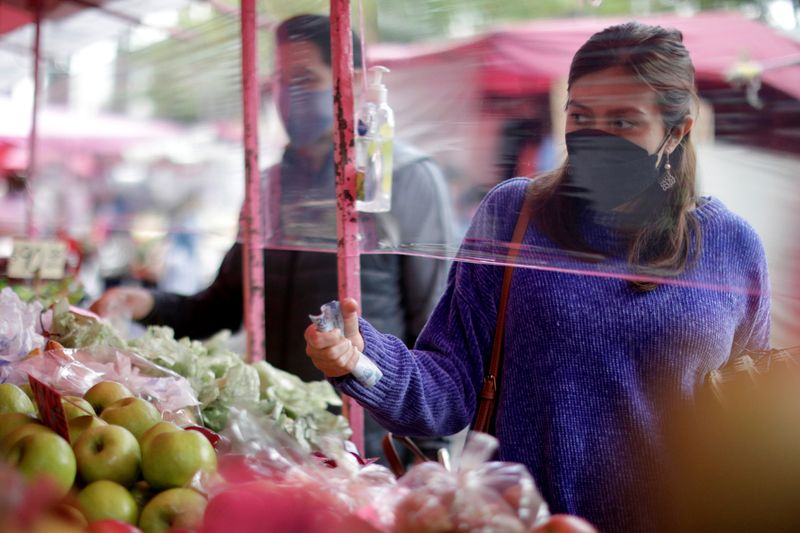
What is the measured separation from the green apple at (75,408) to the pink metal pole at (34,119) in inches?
130

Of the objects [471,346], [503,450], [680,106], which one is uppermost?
[680,106]

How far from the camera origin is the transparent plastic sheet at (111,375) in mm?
1602

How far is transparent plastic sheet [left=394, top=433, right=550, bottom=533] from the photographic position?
1001mm

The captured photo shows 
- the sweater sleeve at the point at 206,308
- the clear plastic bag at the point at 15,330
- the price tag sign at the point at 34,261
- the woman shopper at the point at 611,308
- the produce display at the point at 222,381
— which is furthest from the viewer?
the price tag sign at the point at 34,261

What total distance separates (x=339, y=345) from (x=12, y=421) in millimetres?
555

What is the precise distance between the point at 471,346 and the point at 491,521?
78 cm

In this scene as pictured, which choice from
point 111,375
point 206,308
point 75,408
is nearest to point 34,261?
point 206,308

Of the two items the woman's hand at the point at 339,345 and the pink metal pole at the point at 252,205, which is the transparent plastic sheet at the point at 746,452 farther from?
the pink metal pole at the point at 252,205

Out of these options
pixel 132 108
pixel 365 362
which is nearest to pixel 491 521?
pixel 365 362

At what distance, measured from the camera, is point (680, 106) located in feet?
4.81

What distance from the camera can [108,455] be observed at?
1261mm

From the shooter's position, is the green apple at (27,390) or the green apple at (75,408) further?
the green apple at (27,390)

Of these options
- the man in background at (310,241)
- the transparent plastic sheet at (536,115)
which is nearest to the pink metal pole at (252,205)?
the man in background at (310,241)

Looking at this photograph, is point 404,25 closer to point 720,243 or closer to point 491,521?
point 720,243
